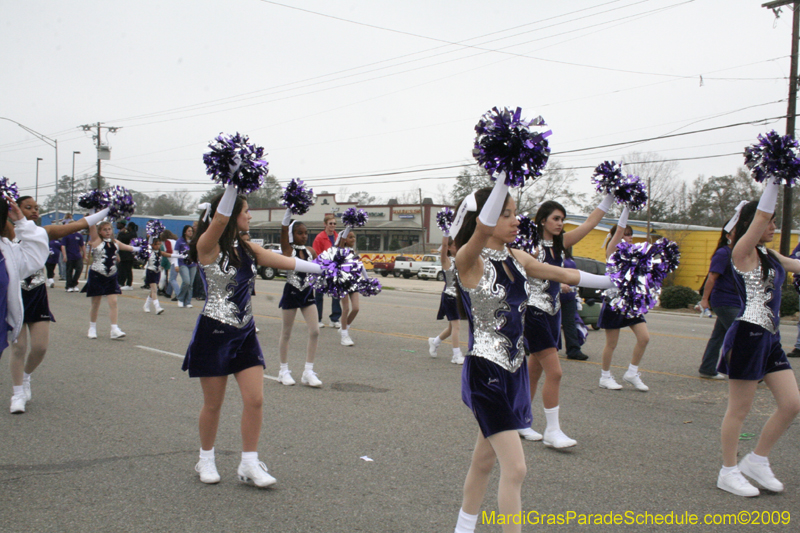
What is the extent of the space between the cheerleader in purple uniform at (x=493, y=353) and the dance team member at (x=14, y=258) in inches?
130

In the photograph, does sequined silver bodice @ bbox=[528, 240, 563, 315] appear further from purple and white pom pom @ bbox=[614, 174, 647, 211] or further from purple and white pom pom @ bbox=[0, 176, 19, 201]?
purple and white pom pom @ bbox=[0, 176, 19, 201]

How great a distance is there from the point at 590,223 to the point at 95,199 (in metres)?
5.38

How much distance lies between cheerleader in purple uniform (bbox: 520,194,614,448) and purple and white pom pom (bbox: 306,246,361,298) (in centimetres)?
149

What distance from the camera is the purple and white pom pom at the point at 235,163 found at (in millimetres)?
3676

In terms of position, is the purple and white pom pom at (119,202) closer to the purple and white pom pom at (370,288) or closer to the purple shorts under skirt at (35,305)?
the purple shorts under skirt at (35,305)

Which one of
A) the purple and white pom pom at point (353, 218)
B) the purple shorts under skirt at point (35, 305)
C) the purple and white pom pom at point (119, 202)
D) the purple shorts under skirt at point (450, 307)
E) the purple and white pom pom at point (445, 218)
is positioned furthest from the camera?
the purple and white pom pom at point (353, 218)

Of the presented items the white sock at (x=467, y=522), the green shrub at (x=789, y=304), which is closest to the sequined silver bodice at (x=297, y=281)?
the white sock at (x=467, y=522)

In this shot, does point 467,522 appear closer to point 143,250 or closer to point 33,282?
point 33,282

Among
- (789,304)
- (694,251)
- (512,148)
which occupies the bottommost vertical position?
(789,304)

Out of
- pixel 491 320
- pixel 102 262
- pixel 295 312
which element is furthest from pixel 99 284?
pixel 491 320

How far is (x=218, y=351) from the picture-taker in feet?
13.1

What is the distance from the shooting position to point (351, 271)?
180 inches

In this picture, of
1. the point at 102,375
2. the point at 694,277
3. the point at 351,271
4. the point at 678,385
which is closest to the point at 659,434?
the point at 678,385

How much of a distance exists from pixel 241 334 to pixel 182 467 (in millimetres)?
1196
